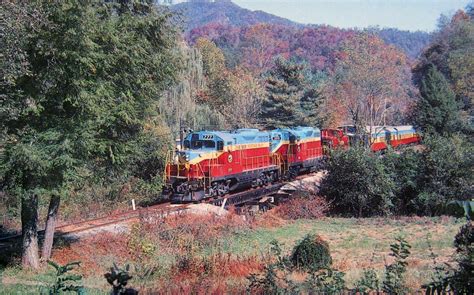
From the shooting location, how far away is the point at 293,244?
21.1 meters

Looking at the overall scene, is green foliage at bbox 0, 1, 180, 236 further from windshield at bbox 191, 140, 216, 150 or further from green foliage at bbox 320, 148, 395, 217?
green foliage at bbox 320, 148, 395, 217

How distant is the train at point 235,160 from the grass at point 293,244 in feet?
13.4

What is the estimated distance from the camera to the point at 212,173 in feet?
87.7

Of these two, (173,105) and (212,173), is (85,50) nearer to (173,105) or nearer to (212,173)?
(212,173)

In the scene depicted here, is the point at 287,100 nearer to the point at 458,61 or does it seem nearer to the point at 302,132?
the point at 302,132

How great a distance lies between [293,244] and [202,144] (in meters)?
9.25

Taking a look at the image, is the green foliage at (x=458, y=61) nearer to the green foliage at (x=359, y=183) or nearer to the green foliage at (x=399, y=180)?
Result: the green foliage at (x=399, y=180)

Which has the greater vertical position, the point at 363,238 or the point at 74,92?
the point at 74,92

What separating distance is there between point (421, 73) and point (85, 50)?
7019 cm

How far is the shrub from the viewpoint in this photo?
29.9 m

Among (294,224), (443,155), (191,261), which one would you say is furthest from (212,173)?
(443,155)

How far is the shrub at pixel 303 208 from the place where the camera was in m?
29.9

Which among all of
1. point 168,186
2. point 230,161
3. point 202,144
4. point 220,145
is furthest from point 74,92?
point 230,161

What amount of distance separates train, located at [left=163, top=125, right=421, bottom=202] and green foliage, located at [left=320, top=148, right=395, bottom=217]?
2089 millimetres
